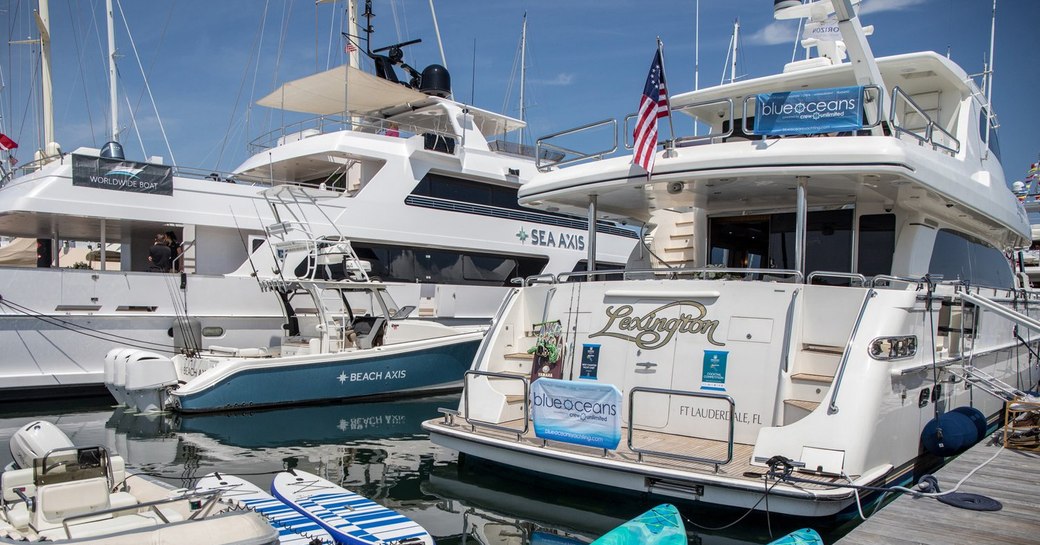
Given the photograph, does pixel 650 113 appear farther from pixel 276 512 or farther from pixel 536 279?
pixel 276 512

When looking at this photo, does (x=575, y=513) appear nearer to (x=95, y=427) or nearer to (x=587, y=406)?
(x=587, y=406)

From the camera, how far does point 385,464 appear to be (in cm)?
925

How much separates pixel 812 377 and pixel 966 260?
5465 mm

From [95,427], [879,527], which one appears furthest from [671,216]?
[95,427]

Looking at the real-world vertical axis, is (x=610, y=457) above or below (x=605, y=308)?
below

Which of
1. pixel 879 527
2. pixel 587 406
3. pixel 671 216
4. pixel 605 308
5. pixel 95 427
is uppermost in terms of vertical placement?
pixel 671 216

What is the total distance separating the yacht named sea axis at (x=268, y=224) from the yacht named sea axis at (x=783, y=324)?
1.83 m

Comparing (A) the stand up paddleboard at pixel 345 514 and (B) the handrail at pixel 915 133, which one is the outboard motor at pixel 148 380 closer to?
(A) the stand up paddleboard at pixel 345 514

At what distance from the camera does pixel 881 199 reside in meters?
8.93

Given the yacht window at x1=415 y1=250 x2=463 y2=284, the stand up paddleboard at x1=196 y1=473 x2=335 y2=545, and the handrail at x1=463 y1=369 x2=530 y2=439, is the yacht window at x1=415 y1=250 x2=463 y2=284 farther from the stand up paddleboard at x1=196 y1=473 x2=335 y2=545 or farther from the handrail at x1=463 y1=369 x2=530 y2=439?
the stand up paddleboard at x1=196 y1=473 x2=335 y2=545

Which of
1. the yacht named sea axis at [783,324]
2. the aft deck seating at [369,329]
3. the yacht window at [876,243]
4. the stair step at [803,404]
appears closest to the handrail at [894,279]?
the yacht named sea axis at [783,324]

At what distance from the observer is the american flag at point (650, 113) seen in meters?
8.18

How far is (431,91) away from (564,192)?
12.1 meters

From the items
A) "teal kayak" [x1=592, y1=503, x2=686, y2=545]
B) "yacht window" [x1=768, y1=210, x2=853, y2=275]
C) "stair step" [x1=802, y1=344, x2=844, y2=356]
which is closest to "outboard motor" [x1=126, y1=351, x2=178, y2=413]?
"teal kayak" [x1=592, y1=503, x2=686, y2=545]
